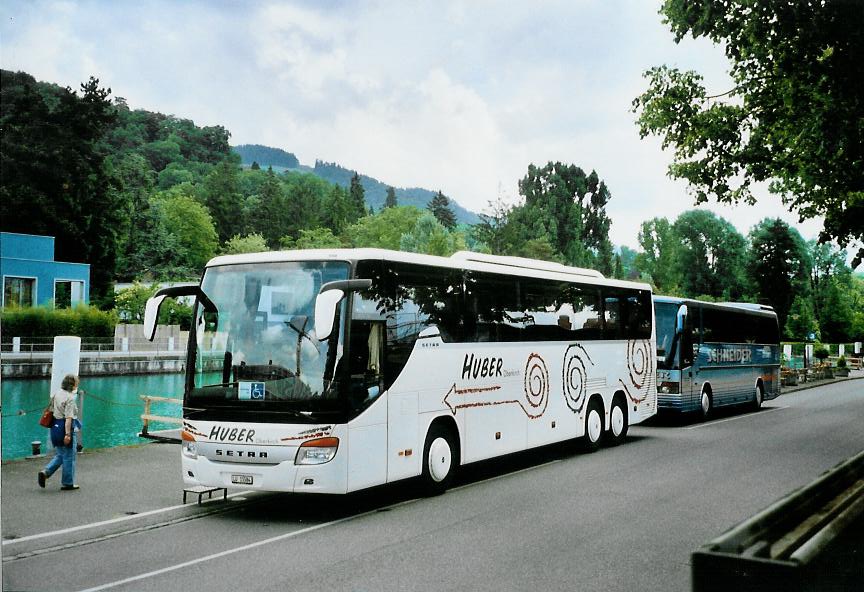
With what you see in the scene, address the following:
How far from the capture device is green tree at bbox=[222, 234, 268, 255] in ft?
287

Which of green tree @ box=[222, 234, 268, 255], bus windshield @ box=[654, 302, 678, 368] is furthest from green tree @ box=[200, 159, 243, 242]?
bus windshield @ box=[654, 302, 678, 368]

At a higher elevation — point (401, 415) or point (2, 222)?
point (2, 222)

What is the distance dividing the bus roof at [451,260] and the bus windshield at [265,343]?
4.6 inches

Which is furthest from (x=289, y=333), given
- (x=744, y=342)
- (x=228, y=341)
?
(x=744, y=342)

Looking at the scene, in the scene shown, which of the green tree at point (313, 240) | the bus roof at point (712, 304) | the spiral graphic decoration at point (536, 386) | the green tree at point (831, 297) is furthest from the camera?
the green tree at point (313, 240)

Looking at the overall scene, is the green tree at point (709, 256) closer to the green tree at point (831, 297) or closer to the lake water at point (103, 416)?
the green tree at point (831, 297)

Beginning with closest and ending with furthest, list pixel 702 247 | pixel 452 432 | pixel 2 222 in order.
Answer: pixel 2 222
pixel 452 432
pixel 702 247

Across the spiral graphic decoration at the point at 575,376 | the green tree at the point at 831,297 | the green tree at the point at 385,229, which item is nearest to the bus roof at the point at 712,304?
the spiral graphic decoration at the point at 575,376

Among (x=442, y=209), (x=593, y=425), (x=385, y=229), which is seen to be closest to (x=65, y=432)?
(x=593, y=425)

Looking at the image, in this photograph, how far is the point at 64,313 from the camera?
12312mm

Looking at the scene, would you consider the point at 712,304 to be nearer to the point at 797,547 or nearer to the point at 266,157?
the point at 797,547

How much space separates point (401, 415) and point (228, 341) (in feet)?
7.96

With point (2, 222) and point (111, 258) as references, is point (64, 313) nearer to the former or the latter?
point (111, 258)

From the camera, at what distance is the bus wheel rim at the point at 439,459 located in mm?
11359
